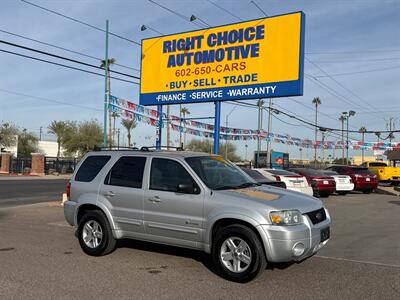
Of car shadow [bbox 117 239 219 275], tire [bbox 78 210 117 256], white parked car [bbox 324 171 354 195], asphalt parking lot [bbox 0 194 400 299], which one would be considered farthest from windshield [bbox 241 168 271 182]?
tire [bbox 78 210 117 256]

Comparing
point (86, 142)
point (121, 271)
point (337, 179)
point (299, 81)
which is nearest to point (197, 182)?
point (121, 271)

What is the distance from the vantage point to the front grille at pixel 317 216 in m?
6.43

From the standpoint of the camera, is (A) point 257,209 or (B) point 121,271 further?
(B) point 121,271

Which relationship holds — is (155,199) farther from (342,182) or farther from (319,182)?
(342,182)

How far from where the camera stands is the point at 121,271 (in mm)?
6793

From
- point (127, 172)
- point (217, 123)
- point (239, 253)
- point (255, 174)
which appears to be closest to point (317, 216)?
point (239, 253)

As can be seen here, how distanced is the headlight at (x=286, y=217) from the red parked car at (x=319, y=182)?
14598mm

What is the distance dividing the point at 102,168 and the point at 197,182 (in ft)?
7.02

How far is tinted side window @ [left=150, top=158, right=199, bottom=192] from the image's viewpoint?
7.11m

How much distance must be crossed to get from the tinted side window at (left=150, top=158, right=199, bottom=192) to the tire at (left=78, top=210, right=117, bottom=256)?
1.19m

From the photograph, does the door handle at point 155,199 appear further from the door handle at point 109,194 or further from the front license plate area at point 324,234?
the front license plate area at point 324,234

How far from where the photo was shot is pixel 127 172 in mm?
7832

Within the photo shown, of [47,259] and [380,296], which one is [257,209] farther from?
[47,259]

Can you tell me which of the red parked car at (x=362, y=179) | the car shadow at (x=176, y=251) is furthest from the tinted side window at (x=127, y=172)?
the red parked car at (x=362, y=179)
